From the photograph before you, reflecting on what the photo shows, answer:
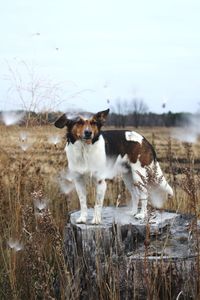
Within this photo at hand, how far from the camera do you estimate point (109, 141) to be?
15.5ft

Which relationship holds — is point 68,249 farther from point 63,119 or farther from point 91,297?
point 63,119

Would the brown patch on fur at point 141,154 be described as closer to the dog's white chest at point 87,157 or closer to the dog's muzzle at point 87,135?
the dog's white chest at point 87,157

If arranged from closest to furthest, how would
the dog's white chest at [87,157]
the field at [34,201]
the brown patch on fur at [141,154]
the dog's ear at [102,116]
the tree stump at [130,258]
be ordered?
the tree stump at [130,258], the field at [34,201], the dog's ear at [102,116], the dog's white chest at [87,157], the brown patch on fur at [141,154]

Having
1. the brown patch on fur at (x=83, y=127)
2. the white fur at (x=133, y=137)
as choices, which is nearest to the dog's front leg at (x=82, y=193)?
the brown patch on fur at (x=83, y=127)

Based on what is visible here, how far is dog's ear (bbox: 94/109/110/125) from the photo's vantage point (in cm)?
426

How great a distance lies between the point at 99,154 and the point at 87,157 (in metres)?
0.12

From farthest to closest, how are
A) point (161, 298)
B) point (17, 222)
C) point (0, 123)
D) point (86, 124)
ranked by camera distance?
point (0, 123)
point (17, 222)
point (86, 124)
point (161, 298)

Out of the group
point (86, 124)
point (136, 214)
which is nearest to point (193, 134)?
point (86, 124)

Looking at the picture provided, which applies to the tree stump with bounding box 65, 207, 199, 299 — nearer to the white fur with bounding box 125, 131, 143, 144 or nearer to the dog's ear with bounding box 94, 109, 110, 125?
the white fur with bounding box 125, 131, 143, 144

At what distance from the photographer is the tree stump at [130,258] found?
3566 millimetres

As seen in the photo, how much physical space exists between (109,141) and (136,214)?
0.80 metres

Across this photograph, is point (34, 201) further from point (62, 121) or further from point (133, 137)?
point (133, 137)

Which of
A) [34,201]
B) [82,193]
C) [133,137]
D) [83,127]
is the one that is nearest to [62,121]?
[83,127]

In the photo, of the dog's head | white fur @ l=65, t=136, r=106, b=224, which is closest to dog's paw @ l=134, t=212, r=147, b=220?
white fur @ l=65, t=136, r=106, b=224
